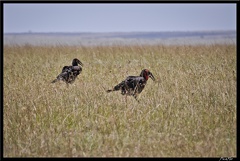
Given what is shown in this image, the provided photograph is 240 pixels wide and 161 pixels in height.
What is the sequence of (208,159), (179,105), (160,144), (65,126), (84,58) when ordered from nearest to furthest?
(208,159), (160,144), (65,126), (179,105), (84,58)

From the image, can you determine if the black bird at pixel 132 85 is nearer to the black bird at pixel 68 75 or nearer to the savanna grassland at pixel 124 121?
the savanna grassland at pixel 124 121

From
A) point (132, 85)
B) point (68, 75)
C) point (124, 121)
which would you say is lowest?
point (124, 121)

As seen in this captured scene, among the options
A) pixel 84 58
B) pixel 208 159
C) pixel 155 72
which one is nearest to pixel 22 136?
pixel 208 159

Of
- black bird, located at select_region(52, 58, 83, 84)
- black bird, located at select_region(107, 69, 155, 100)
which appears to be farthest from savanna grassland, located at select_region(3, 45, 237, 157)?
black bird, located at select_region(52, 58, 83, 84)

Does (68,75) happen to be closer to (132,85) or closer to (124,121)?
(132,85)

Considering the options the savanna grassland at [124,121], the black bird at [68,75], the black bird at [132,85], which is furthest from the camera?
the black bird at [68,75]

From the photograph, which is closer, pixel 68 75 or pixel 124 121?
pixel 124 121

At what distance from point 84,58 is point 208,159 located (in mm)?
8356

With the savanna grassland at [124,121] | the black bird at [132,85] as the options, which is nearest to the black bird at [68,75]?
the savanna grassland at [124,121]

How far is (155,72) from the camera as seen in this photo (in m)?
7.80

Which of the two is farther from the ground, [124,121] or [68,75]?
[68,75]

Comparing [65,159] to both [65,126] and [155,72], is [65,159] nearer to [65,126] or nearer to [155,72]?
[65,126]

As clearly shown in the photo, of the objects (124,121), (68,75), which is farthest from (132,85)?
(68,75)

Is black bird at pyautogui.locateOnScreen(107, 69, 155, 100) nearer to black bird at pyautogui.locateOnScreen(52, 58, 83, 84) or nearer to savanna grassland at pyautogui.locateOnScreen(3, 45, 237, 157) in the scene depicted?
savanna grassland at pyautogui.locateOnScreen(3, 45, 237, 157)
